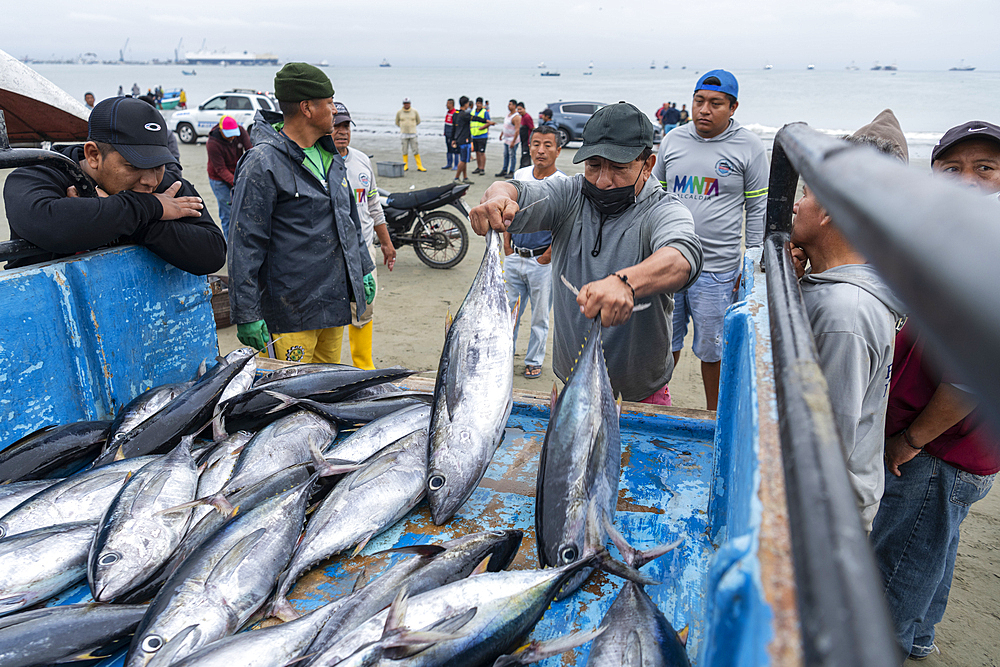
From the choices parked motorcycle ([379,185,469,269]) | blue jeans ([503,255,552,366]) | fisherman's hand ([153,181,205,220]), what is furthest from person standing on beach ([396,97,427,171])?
fisherman's hand ([153,181,205,220])

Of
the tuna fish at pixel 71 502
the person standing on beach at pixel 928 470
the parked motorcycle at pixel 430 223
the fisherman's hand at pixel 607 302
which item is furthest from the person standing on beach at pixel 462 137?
the tuna fish at pixel 71 502

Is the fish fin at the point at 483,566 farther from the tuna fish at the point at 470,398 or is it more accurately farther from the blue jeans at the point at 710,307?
the blue jeans at the point at 710,307

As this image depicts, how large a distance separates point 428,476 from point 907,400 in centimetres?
180

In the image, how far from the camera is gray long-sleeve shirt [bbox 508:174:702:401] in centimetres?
272

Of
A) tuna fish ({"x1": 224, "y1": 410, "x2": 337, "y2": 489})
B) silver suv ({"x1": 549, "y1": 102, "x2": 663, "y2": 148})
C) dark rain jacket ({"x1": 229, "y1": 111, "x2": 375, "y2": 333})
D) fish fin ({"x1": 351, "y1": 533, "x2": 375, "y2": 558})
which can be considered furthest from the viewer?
silver suv ({"x1": 549, "y1": 102, "x2": 663, "y2": 148})

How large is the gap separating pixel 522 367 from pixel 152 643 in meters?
4.67

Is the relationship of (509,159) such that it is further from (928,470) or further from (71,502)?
(71,502)

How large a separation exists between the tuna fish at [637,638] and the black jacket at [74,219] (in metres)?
2.55

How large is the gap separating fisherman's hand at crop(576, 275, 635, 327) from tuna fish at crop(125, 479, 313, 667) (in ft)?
3.64

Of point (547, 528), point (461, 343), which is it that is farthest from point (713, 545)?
point (461, 343)

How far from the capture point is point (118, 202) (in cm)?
259

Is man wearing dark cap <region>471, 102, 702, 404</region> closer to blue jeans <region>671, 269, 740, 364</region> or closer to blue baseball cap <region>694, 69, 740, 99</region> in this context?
blue jeans <region>671, 269, 740, 364</region>

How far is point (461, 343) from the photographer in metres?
2.12

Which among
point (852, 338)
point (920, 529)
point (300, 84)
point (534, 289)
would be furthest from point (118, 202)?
point (920, 529)
